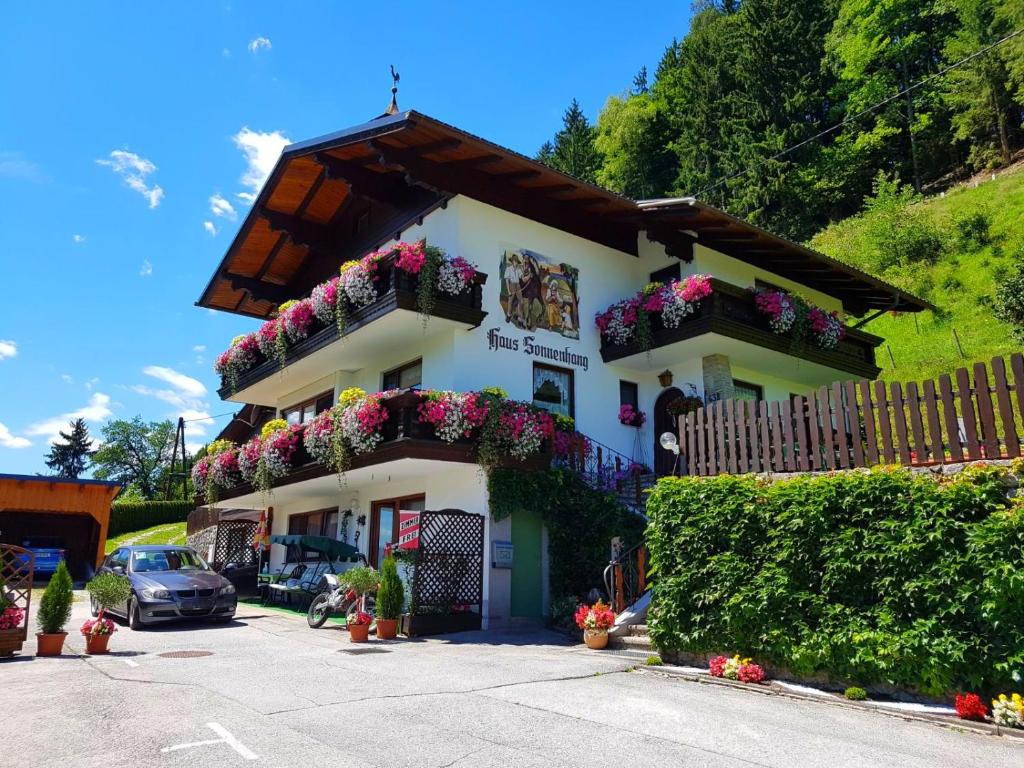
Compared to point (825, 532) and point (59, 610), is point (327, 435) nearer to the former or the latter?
point (59, 610)

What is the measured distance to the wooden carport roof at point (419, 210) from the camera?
48.9 feet

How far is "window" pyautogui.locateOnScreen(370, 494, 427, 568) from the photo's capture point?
16.1m

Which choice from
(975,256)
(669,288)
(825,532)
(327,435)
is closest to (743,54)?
(975,256)

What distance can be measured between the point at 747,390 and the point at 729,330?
321 cm

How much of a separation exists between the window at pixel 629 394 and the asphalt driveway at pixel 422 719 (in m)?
8.20

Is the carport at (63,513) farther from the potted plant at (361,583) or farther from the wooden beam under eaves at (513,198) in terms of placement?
the wooden beam under eaves at (513,198)

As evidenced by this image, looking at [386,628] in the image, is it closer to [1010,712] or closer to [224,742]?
[224,742]

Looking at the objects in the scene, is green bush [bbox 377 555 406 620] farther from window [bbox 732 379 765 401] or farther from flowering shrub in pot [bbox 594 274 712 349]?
window [bbox 732 379 765 401]

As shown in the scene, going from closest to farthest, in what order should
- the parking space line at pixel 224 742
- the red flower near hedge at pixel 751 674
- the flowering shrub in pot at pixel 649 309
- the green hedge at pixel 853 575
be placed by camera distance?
the parking space line at pixel 224 742 < the green hedge at pixel 853 575 < the red flower near hedge at pixel 751 674 < the flowering shrub in pot at pixel 649 309

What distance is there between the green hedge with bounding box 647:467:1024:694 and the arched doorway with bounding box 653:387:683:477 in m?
7.16

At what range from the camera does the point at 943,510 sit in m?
7.13

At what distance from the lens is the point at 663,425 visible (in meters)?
17.2

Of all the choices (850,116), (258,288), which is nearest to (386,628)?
(258,288)

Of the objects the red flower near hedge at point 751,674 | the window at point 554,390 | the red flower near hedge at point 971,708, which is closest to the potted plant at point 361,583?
the window at point 554,390
